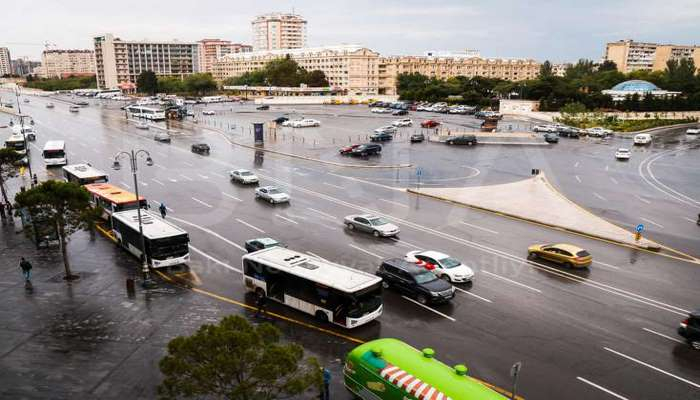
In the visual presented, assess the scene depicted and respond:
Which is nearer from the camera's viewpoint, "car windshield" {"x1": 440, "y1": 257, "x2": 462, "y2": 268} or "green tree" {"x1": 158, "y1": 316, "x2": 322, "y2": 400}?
"green tree" {"x1": 158, "y1": 316, "x2": 322, "y2": 400}

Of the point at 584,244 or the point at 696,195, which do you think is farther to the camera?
the point at 696,195

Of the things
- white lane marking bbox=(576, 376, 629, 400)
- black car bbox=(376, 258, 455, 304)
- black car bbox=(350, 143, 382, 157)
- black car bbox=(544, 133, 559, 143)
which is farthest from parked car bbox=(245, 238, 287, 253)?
black car bbox=(544, 133, 559, 143)

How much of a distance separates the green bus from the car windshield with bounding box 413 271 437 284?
794cm

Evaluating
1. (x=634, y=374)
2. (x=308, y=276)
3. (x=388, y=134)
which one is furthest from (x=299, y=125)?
(x=634, y=374)

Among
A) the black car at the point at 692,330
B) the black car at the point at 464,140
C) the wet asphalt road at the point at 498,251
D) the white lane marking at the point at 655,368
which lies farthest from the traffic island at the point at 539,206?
the black car at the point at 464,140

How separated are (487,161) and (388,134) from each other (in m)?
21.3

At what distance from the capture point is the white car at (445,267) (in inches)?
985

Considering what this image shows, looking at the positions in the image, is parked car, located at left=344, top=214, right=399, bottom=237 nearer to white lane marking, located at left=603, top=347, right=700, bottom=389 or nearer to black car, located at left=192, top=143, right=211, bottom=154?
white lane marking, located at left=603, top=347, right=700, bottom=389

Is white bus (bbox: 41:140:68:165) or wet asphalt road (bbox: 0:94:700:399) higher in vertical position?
white bus (bbox: 41:140:68:165)

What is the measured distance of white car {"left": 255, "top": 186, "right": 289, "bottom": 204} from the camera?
4050 cm

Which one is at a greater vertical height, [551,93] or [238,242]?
[551,93]

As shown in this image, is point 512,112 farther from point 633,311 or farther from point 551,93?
point 633,311

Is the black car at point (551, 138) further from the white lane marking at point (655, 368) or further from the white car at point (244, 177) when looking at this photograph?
the white lane marking at point (655, 368)

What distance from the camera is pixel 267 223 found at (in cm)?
3512
